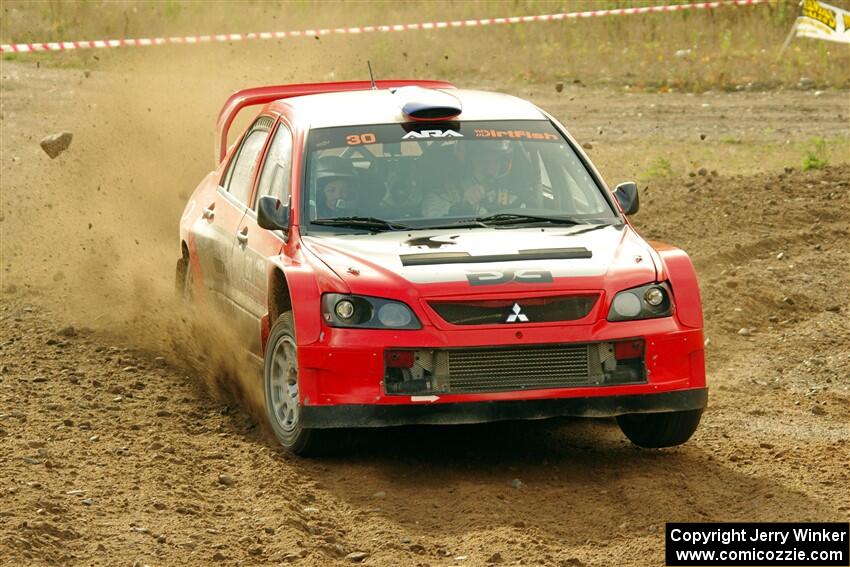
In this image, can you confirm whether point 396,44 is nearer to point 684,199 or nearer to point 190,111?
point 190,111

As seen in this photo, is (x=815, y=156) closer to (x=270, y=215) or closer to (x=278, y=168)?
(x=278, y=168)

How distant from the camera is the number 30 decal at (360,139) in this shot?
9203 mm

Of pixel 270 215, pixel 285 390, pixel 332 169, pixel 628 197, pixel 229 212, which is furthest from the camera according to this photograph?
pixel 229 212

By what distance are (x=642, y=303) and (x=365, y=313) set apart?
4.22ft

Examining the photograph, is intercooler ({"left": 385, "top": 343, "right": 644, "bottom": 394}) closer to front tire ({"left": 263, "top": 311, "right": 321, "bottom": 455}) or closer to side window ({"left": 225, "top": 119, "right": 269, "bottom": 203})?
front tire ({"left": 263, "top": 311, "right": 321, "bottom": 455})

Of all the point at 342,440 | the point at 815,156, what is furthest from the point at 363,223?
the point at 815,156

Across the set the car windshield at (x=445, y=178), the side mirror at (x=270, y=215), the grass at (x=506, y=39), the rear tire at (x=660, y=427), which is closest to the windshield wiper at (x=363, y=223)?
the car windshield at (x=445, y=178)

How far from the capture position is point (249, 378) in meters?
9.56

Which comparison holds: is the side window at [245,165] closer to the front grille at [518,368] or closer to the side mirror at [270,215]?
the side mirror at [270,215]

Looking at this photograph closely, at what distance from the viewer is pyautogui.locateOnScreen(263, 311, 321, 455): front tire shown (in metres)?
8.22

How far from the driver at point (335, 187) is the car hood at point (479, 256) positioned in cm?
29

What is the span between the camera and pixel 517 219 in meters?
8.84

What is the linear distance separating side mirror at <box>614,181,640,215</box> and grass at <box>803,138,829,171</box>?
7883mm

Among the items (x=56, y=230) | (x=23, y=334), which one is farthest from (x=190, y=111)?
(x=23, y=334)
